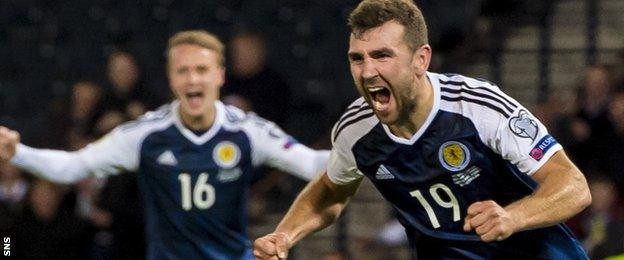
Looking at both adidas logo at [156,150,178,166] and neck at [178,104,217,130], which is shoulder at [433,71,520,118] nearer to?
neck at [178,104,217,130]

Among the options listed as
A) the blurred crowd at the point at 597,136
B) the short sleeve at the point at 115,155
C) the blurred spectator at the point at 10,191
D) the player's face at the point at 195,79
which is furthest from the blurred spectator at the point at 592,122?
the blurred spectator at the point at 10,191

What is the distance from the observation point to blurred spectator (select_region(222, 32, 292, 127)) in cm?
1062

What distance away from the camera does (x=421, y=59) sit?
5234 mm

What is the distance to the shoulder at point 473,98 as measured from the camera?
524 centimetres

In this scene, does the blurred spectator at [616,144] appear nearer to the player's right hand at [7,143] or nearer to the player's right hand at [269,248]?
the player's right hand at [7,143]

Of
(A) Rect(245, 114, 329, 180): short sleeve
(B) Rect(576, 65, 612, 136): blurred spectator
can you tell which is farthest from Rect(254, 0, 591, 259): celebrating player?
(B) Rect(576, 65, 612, 136): blurred spectator

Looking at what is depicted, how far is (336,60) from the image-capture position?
12133 mm

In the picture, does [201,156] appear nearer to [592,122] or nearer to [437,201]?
[437,201]

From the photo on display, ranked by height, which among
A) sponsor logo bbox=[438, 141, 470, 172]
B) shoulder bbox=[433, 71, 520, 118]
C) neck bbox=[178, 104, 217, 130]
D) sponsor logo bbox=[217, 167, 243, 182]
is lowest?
sponsor logo bbox=[438, 141, 470, 172]

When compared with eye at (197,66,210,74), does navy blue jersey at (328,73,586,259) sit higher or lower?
lower

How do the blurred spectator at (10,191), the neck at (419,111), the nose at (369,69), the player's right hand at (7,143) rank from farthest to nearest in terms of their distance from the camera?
1. the blurred spectator at (10,191)
2. the player's right hand at (7,143)
3. the neck at (419,111)
4. the nose at (369,69)

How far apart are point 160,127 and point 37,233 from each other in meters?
2.14

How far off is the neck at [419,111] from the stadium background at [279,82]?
2971 mm

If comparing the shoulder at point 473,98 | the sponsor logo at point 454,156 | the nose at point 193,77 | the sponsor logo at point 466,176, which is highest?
the nose at point 193,77
